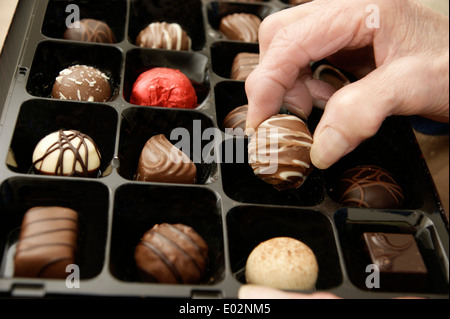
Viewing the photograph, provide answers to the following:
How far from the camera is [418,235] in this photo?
4.61ft

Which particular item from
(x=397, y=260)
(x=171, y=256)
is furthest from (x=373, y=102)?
(x=171, y=256)

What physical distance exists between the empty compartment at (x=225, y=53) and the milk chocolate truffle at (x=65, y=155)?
692 mm

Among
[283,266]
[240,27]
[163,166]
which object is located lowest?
[283,266]

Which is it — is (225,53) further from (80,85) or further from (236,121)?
(80,85)

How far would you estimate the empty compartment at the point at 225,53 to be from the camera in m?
1.87

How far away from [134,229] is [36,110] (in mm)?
557

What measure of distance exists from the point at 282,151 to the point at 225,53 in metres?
0.74

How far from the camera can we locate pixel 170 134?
1.66 m

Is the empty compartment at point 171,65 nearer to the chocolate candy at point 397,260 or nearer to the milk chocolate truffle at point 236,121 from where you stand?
the milk chocolate truffle at point 236,121

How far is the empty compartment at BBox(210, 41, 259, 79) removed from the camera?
1.87 metres

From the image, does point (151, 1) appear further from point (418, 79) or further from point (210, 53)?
point (418, 79)

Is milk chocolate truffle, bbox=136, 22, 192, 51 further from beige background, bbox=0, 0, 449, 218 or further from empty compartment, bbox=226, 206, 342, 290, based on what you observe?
empty compartment, bbox=226, 206, 342, 290

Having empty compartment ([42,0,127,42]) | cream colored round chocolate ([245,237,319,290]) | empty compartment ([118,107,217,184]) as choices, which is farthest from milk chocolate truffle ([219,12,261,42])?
cream colored round chocolate ([245,237,319,290])
